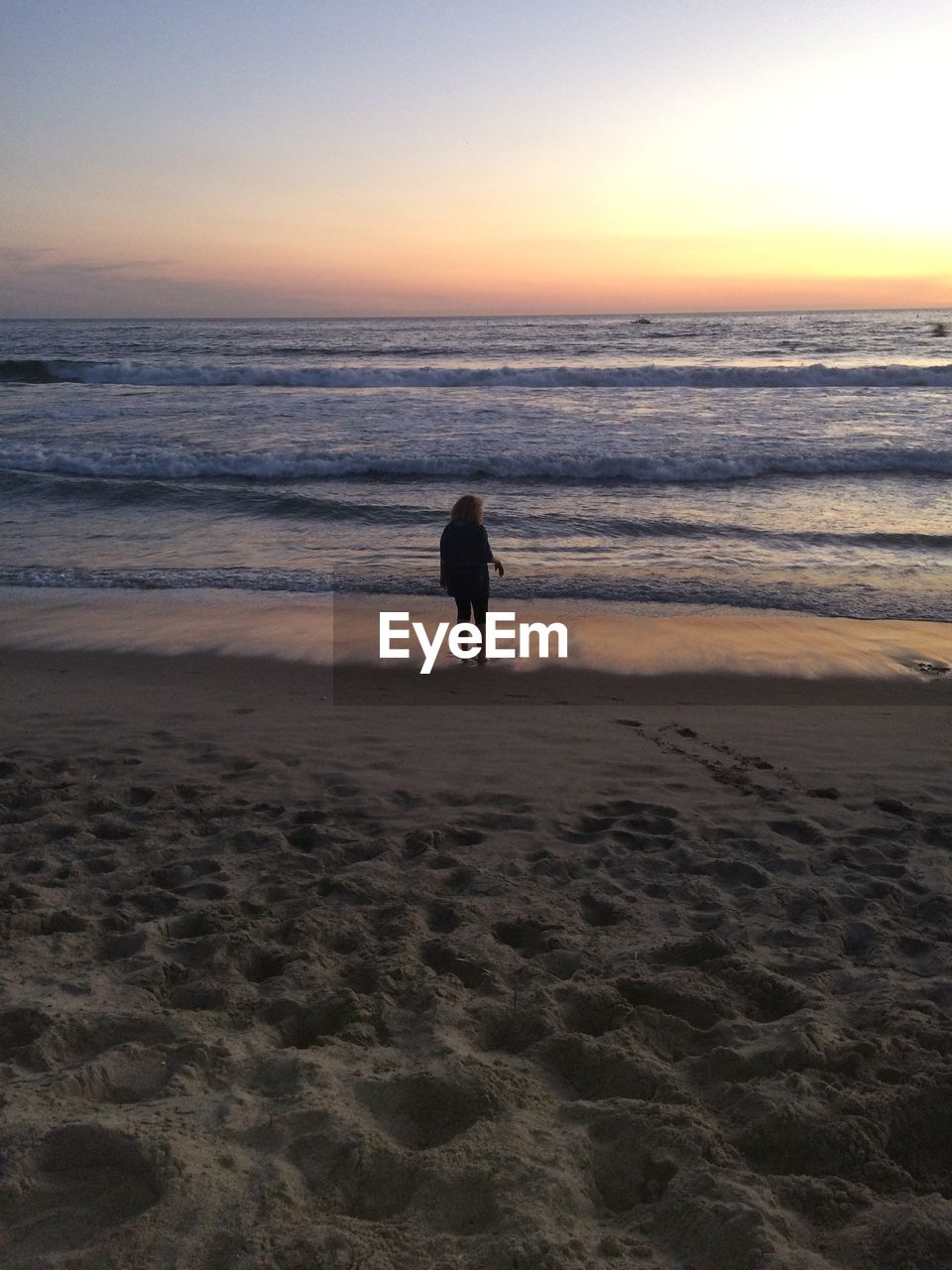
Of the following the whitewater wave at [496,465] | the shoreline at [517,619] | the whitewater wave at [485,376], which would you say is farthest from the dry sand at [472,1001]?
the whitewater wave at [485,376]

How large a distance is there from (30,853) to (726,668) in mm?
5415

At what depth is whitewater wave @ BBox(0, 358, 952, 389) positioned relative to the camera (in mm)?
30297

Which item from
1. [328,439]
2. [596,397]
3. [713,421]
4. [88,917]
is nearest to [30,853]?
[88,917]

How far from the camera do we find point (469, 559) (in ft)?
27.0

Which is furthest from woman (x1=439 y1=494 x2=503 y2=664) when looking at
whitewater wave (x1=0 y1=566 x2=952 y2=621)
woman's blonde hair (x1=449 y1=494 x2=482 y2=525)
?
whitewater wave (x1=0 y1=566 x2=952 y2=621)

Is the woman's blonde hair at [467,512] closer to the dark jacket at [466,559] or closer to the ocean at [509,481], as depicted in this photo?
the dark jacket at [466,559]

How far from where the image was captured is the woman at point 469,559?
8195 millimetres

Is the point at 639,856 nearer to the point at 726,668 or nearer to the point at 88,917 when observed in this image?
the point at 88,917

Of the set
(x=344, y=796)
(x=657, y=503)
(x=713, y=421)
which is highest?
(x=713, y=421)

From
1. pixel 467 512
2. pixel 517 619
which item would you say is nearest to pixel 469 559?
pixel 467 512

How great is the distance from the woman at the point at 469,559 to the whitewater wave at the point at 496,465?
28.2ft

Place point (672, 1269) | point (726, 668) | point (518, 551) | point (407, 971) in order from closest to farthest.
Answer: point (672, 1269) → point (407, 971) → point (726, 668) → point (518, 551)

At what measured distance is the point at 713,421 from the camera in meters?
22.1

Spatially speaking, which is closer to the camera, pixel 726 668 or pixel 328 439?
pixel 726 668
